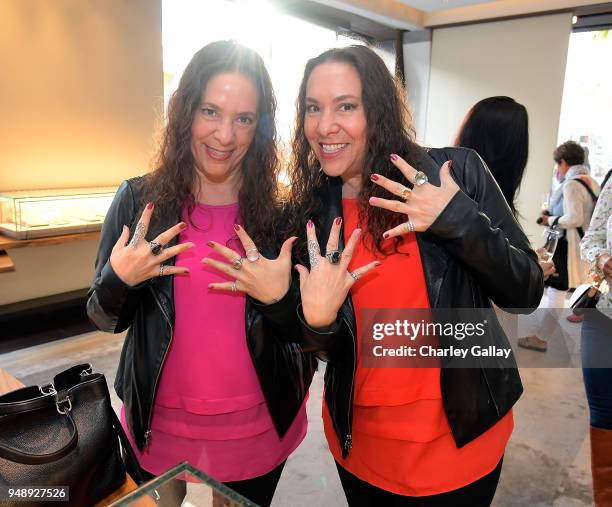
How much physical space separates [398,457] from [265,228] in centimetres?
71

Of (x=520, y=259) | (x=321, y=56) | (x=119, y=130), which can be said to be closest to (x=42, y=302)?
(x=119, y=130)

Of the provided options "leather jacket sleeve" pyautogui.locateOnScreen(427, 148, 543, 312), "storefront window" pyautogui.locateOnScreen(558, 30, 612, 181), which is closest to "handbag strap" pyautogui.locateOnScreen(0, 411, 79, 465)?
"leather jacket sleeve" pyautogui.locateOnScreen(427, 148, 543, 312)

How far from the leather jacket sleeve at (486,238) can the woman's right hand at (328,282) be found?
0.21 meters

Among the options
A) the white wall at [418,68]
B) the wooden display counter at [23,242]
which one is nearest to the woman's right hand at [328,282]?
the wooden display counter at [23,242]

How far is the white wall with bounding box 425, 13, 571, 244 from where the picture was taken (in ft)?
21.1

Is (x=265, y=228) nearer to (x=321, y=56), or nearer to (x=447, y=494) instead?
(x=321, y=56)

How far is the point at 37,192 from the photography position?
3840 millimetres

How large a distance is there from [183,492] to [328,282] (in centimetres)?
57

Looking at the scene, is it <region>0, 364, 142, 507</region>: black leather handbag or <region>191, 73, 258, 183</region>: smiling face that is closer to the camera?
<region>0, 364, 142, 507</region>: black leather handbag

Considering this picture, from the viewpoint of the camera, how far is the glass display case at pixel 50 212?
3465 mm

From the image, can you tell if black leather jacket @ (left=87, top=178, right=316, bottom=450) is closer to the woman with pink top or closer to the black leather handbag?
the woman with pink top

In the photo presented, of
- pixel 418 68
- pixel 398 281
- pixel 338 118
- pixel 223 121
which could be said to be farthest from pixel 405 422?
pixel 418 68

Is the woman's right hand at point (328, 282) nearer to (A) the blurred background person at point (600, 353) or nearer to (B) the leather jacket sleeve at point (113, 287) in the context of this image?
(B) the leather jacket sleeve at point (113, 287)

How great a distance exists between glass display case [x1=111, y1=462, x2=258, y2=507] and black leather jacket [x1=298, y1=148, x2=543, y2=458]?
0.49m
